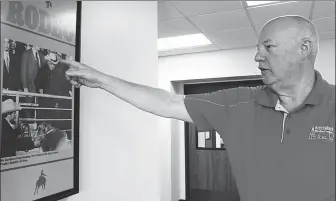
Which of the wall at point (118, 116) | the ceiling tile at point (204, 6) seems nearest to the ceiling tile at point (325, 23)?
the ceiling tile at point (204, 6)

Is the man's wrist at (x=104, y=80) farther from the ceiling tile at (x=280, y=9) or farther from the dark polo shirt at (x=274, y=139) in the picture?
the ceiling tile at (x=280, y=9)

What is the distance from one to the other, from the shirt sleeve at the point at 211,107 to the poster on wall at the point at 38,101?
377 millimetres

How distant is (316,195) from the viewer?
662 mm

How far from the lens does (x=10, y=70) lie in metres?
0.60

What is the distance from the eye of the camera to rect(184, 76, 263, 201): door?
286cm

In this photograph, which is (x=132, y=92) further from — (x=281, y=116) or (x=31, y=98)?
(x=281, y=116)

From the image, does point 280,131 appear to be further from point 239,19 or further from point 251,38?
point 251,38

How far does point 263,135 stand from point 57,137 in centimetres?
59

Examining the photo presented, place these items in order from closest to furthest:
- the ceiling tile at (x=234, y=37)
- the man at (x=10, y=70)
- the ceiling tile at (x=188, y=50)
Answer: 1. the man at (x=10, y=70)
2. the ceiling tile at (x=234, y=37)
3. the ceiling tile at (x=188, y=50)

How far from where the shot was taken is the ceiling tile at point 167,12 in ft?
5.28

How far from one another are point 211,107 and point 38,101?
471 mm

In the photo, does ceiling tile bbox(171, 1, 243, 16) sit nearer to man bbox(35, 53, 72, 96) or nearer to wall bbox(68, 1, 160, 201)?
wall bbox(68, 1, 160, 201)

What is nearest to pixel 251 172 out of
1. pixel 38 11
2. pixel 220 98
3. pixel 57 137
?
pixel 220 98

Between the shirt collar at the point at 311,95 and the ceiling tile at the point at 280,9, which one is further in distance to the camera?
the ceiling tile at the point at 280,9
